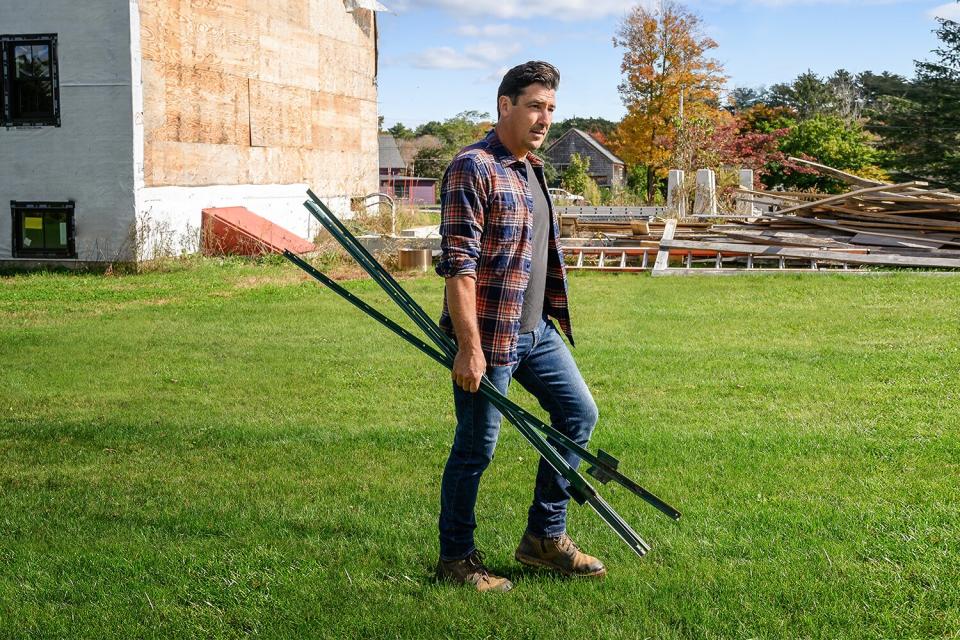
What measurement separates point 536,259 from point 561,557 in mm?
1301

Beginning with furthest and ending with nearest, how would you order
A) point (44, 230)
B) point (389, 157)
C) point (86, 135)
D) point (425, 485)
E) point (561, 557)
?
point (389, 157) → point (44, 230) → point (86, 135) → point (425, 485) → point (561, 557)

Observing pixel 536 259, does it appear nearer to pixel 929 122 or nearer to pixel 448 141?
pixel 929 122

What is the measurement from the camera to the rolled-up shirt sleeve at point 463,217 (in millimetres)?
4035

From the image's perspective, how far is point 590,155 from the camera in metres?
85.2

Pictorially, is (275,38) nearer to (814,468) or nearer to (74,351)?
(74,351)

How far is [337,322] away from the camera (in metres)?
12.2

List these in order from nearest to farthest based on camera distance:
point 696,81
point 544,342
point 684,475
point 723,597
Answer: point 723,597 → point 544,342 → point 684,475 → point 696,81

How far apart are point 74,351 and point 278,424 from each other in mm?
3970

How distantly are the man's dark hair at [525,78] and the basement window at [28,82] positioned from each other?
15787 millimetres

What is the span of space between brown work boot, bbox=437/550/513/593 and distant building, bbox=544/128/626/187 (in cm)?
8134

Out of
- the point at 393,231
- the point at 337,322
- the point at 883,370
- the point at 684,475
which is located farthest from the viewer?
the point at 393,231

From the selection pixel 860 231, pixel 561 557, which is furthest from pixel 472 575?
pixel 860 231

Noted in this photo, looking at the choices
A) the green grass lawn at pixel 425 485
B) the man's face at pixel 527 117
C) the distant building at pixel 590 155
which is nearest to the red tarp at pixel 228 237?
the green grass lawn at pixel 425 485

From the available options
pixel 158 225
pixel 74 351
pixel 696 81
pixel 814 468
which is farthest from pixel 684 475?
pixel 696 81
